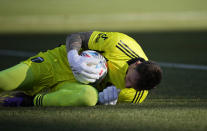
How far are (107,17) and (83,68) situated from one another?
11131mm

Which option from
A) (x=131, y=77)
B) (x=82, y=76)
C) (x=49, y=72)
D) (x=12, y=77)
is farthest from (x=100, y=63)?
(x=12, y=77)

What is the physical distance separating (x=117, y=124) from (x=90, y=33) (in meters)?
1.16

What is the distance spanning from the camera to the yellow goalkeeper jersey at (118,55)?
11.3 ft

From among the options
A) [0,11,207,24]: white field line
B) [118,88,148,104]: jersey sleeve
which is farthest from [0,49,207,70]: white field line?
[0,11,207,24]: white field line

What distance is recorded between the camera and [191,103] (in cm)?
361

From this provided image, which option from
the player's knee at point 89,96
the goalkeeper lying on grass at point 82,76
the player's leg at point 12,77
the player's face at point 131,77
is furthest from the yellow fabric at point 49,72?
the player's face at point 131,77

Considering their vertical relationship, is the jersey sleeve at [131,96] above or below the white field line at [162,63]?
below

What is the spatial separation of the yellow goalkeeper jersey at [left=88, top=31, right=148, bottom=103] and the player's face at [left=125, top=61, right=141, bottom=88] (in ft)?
0.24

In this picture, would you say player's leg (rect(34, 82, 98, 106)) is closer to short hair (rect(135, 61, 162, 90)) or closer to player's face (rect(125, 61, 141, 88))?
player's face (rect(125, 61, 141, 88))

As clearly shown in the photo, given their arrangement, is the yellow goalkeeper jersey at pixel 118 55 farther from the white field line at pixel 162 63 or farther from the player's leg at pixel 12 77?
the white field line at pixel 162 63

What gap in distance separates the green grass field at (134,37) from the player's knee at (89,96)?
5cm

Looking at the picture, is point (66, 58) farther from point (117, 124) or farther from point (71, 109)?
point (117, 124)

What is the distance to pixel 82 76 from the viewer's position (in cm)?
334

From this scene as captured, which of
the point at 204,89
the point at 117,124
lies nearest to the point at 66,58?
the point at 117,124
